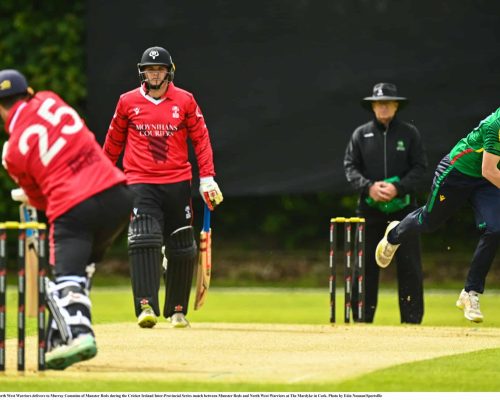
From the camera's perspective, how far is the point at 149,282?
796 cm

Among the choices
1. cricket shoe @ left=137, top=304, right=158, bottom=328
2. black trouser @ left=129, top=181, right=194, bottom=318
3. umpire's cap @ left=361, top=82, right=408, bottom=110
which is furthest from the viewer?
umpire's cap @ left=361, top=82, right=408, bottom=110

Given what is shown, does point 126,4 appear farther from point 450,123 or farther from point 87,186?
point 87,186

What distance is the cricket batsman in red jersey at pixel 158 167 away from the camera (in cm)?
800

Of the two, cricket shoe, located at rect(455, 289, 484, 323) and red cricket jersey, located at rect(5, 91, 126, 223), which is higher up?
red cricket jersey, located at rect(5, 91, 126, 223)

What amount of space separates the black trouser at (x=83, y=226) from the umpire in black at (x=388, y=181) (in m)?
3.34

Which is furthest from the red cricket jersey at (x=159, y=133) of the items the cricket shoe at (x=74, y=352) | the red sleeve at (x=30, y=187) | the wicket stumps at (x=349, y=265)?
the cricket shoe at (x=74, y=352)

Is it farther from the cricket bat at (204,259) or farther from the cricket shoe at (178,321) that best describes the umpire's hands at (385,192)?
the cricket shoe at (178,321)

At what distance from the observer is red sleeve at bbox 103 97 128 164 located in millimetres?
8234

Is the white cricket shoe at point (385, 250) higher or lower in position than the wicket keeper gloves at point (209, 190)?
lower

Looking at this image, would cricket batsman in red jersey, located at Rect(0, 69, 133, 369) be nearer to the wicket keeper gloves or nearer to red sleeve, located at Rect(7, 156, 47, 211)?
red sleeve, located at Rect(7, 156, 47, 211)

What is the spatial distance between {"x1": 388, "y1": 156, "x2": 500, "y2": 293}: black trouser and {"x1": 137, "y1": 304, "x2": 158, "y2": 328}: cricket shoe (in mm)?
1852

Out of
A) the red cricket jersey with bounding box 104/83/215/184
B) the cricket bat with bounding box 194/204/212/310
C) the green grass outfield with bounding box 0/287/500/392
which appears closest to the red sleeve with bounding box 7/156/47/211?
the green grass outfield with bounding box 0/287/500/392

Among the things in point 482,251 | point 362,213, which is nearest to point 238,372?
point 482,251

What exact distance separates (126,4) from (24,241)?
575cm
